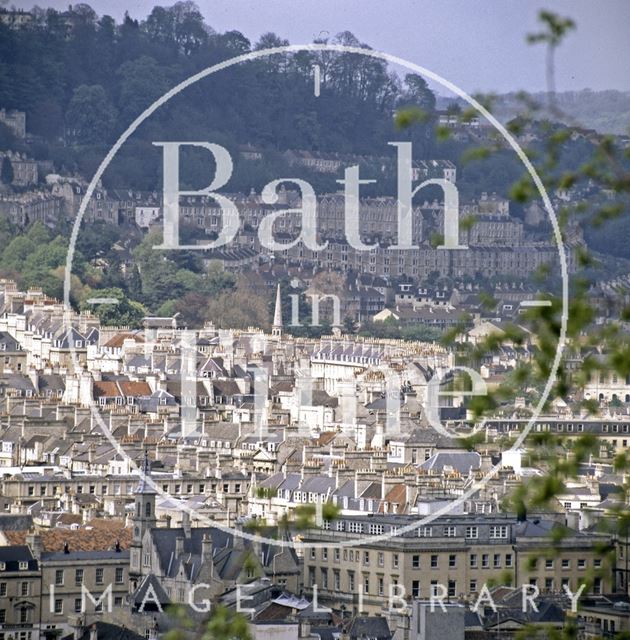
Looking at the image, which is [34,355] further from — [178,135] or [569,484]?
[178,135]

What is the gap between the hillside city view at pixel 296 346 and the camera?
14680 millimetres

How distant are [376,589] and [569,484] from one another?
1007cm

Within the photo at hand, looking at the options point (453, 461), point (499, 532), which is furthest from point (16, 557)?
point (453, 461)

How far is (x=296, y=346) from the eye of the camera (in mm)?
81812

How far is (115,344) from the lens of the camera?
260ft

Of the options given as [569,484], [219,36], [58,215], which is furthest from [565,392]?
[219,36]

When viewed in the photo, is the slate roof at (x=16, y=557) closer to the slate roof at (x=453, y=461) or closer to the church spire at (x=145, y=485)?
the church spire at (x=145, y=485)

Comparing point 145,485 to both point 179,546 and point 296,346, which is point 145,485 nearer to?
point 179,546

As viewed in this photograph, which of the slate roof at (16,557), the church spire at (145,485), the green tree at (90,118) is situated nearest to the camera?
the slate roof at (16,557)

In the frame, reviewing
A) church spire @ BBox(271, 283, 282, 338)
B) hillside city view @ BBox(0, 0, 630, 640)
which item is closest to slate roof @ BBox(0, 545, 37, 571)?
hillside city view @ BBox(0, 0, 630, 640)

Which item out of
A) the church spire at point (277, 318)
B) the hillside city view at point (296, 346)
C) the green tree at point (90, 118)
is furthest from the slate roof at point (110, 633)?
the green tree at point (90, 118)

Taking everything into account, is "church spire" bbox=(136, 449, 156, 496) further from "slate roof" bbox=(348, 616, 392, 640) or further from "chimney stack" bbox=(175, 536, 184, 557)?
"slate roof" bbox=(348, 616, 392, 640)

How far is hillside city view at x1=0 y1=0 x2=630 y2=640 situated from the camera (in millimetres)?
14680

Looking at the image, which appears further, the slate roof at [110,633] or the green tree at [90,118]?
the green tree at [90,118]
